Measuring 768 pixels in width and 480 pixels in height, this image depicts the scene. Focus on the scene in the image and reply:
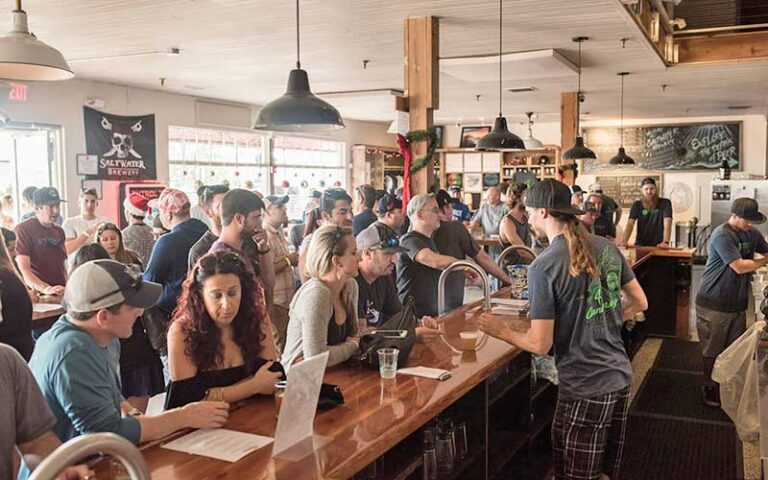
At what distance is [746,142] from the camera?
1446cm

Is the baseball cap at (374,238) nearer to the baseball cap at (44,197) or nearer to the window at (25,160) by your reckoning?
the baseball cap at (44,197)

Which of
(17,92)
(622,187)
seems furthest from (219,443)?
(622,187)

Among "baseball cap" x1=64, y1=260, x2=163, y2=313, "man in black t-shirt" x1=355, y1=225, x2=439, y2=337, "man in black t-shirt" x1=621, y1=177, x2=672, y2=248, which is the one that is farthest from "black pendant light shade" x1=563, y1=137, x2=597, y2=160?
"baseball cap" x1=64, y1=260, x2=163, y2=313

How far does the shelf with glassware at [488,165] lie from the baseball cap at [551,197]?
1285cm

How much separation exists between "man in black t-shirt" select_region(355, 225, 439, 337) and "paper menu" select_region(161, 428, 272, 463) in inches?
55.4

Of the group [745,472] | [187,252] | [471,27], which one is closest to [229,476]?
[187,252]

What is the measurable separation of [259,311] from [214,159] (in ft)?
30.7

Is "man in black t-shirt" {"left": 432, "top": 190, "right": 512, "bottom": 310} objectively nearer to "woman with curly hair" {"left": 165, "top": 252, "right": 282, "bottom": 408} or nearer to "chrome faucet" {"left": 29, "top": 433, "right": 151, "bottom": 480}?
"woman with curly hair" {"left": 165, "top": 252, "right": 282, "bottom": 408}

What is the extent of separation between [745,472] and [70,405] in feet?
12.6

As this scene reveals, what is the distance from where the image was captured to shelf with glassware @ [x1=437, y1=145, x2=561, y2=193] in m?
15.8

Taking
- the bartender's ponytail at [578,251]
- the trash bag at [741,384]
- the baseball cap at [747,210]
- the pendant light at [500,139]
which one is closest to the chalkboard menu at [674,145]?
the pendant light at [500,139]

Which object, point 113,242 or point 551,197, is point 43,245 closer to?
point 113,242

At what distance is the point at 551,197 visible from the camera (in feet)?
9.84

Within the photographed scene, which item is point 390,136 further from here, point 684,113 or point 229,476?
point 229,476
